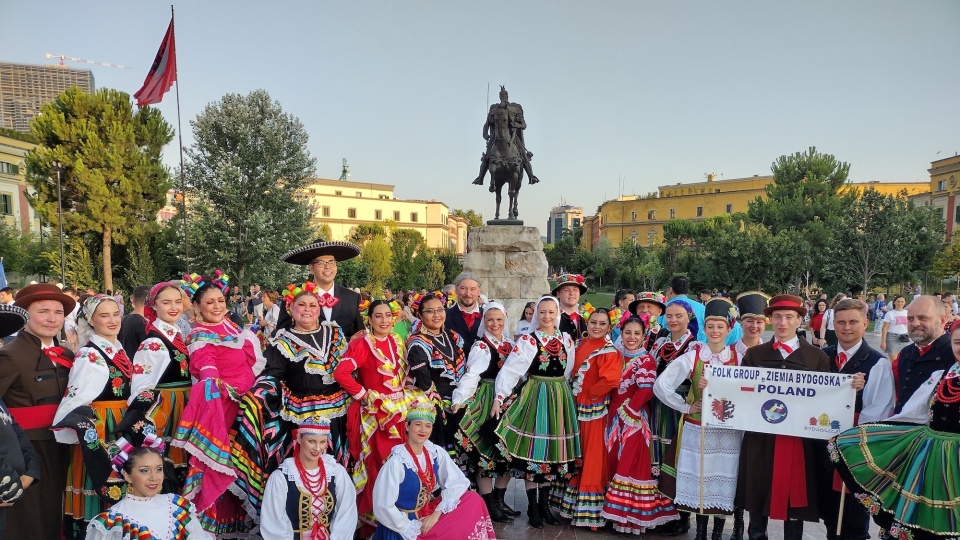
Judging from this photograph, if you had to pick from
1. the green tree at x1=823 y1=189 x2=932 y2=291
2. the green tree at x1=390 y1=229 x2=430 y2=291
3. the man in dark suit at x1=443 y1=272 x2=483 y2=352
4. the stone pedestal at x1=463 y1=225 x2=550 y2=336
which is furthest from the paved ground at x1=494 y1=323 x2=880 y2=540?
the green tree at x1=390 y1=229 x2=430 y2=291

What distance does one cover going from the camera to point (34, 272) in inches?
1203

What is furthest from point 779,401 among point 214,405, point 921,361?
point 214,405

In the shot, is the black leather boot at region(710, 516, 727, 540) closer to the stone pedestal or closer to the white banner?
the white banner

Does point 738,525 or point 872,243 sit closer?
point 738,525

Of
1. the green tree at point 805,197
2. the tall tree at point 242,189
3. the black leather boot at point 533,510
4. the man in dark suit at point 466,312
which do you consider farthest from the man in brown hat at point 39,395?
the green tree at point 805,197

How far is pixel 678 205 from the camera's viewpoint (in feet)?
260

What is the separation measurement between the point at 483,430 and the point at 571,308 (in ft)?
5.49

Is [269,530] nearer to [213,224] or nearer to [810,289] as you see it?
[213,224]

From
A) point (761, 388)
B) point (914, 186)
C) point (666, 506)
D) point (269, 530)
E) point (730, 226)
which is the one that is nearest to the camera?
point (269, 530)

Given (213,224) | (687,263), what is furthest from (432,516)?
(687,263)

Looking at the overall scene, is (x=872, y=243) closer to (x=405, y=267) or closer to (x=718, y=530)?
(x=405, y=267)

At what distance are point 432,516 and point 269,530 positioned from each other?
1.08 meters

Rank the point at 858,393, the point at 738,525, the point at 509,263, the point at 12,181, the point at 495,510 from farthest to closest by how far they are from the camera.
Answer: the point at 12,181
the point at 509,263
the point at 495,510
the point at 738,525
the point at 858,393

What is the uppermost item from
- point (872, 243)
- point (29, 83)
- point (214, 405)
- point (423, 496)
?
point (29, 83)
